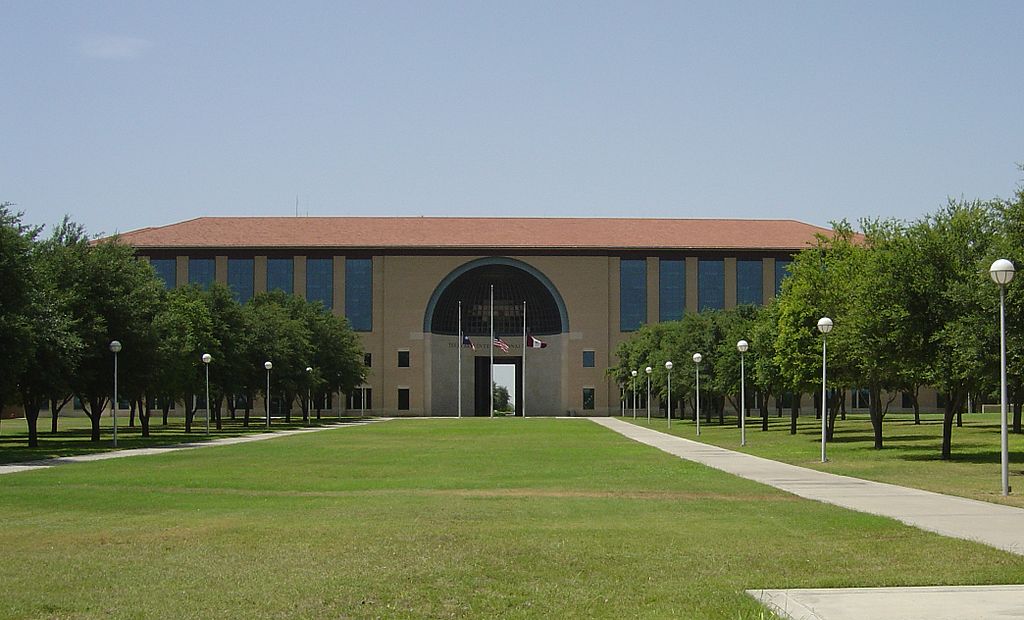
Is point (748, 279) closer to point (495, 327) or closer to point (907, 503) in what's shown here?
point (495, 327)

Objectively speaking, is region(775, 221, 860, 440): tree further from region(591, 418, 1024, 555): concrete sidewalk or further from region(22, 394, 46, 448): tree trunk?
region(22, 394, 46, 448): tree trunk

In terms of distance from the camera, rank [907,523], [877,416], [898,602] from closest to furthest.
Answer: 1. [898,602]
2. [907,523]
3. [877,416]

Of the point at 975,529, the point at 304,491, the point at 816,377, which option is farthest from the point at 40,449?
the point at 975,529

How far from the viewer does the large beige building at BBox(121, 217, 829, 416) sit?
119000mm

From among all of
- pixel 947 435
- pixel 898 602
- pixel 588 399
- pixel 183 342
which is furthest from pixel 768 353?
pixel 588 399

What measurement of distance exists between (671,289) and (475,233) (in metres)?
21.3

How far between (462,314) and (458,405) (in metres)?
9.87

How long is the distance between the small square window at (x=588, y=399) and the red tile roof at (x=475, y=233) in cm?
1480

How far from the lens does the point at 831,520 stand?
16953mm

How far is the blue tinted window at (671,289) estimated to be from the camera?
120m

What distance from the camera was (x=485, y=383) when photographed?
5369 inches

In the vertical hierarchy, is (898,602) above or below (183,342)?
below

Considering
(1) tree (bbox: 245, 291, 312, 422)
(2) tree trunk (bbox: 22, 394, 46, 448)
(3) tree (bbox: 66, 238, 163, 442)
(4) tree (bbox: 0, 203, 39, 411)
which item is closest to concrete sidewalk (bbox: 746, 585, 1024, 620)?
(4) tree (bbox: 0, 203, 39, 411)

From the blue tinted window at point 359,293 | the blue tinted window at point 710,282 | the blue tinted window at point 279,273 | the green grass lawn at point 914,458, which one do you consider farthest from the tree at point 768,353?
the blue tinted window at point 279,273
